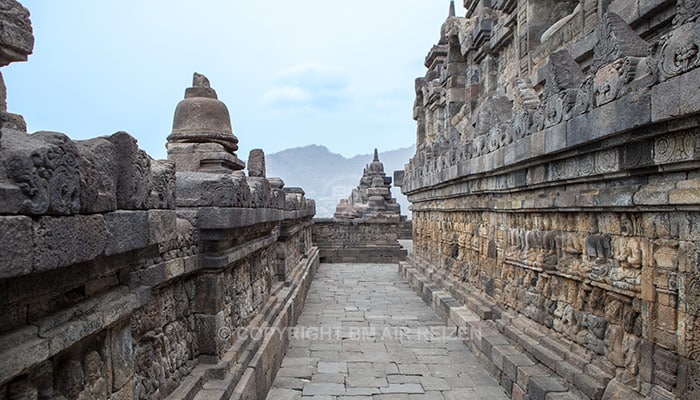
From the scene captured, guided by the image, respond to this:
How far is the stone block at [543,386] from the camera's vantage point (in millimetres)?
4000

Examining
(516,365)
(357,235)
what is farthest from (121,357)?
(357,235)

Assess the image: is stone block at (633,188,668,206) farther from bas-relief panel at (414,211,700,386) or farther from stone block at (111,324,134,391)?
stone block at (111,324,134,391)

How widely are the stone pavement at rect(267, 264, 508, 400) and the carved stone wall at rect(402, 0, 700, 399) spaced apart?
775 millimetres

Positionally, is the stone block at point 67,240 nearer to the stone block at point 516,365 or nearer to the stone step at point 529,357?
the stone step at point 529,357

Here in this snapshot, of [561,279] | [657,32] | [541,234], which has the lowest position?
[561,279]

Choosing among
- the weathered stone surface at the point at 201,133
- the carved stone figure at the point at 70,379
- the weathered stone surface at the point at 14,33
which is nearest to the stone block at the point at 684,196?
the carved stone figure at the point at 70,379

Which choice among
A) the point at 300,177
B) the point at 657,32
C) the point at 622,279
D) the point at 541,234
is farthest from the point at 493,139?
the point at 300,177

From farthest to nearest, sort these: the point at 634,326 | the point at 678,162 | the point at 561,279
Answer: the point at 561,279, the point at 634,326, the point at 678,162

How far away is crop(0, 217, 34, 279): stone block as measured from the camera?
1.38m

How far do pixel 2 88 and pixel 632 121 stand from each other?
355 cm

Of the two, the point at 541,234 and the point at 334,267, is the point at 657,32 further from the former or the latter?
the point at 334,267

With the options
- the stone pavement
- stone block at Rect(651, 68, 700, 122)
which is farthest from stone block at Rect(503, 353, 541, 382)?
stone block at Rect(651, 68, 700, 122)

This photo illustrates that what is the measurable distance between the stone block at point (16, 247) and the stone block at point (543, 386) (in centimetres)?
392

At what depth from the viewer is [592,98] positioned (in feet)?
11.6
